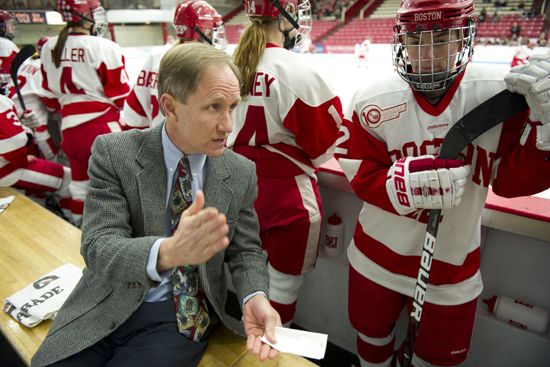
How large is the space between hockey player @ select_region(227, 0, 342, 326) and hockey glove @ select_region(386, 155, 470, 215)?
1.88 feet

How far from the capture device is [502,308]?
1.50 metres

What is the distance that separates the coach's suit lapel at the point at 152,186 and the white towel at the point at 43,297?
2.02 ft

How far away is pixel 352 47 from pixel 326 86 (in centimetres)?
1665

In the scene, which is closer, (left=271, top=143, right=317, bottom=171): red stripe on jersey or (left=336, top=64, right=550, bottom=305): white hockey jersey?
(left=336, top=64, right=550, bottom=305): white hockey jersey

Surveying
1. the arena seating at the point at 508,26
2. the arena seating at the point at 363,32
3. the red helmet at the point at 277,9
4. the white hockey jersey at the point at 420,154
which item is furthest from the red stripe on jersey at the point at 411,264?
the arena seating at the point at 363,32

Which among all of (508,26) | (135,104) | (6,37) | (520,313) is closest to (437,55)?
(520,313)

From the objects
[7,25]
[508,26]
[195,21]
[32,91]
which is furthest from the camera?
[508,26]

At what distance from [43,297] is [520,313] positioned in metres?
1.88

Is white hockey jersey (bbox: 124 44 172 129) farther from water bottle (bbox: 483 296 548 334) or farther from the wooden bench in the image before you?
water bottle (bbox: 483 296 548 334)

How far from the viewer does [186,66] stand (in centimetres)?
94

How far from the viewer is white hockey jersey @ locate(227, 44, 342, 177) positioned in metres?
1.54

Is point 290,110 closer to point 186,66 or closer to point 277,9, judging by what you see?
point 277,9

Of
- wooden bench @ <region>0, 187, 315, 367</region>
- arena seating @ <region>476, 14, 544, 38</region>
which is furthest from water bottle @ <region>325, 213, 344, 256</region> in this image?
arena seating @ <region>476, 14, 544, 38</region>

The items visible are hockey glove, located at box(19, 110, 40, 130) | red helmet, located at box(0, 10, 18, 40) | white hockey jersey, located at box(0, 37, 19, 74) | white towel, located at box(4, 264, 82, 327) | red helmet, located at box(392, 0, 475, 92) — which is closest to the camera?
red helmet, located at box(392, 0, 475, 92)
